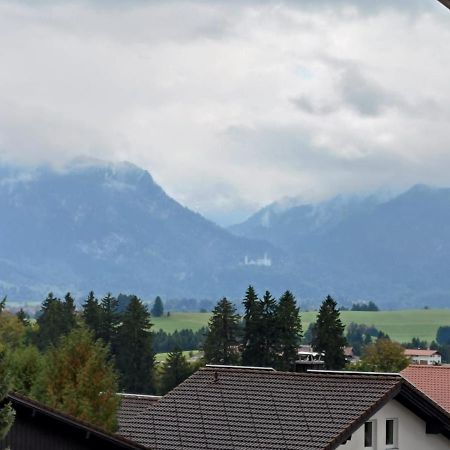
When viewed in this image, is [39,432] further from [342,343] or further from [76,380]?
[342,343]

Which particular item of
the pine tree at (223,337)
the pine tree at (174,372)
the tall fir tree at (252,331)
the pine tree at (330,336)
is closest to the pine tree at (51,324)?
the pine tree at (174,372)

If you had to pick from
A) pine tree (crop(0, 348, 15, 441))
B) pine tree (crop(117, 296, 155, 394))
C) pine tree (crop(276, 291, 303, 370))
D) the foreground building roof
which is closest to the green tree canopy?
pine tree (crop(276, 291, 303, 370))

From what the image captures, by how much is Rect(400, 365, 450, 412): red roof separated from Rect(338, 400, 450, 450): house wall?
88.8ft

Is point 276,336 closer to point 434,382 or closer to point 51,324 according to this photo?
point 51,324

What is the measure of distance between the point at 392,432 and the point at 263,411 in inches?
124

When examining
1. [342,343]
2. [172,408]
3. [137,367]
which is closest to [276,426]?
[172,408]

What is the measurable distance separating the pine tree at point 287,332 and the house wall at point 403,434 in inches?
3450

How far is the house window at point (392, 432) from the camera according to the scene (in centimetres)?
3391

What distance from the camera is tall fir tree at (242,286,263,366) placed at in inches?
4970

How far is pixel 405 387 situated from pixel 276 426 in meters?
3.18

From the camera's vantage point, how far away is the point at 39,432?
92.7 feet

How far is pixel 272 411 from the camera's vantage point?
3422 cm

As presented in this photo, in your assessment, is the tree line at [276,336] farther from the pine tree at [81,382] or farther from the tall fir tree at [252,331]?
the pine tree at [81,382]

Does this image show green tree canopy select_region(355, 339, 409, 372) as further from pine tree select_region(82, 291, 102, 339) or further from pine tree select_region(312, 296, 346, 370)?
pine tree select_region(82, 291, 102, 339)
